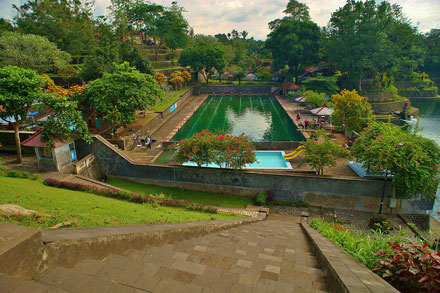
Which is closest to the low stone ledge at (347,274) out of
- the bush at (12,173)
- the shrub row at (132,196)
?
the shrub row at (132,196)

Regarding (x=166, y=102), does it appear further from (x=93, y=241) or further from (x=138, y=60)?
(x=93, y=241)

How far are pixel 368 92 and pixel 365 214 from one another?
31694 millimetres

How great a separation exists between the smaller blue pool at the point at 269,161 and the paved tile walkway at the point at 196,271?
31.7ft

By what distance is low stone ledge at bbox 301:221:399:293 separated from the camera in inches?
126

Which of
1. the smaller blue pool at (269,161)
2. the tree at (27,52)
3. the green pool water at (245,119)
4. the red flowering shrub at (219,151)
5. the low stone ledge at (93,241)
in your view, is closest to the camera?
the low stone ledge at (93,241)

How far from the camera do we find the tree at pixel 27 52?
28.9 meters

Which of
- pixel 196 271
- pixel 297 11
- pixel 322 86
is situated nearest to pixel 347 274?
pixel 196 271

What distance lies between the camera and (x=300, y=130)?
23.4m

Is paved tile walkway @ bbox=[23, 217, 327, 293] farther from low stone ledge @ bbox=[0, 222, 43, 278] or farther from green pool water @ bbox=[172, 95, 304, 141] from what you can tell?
green pool water @ bbox=[172, 95, 304, 141]

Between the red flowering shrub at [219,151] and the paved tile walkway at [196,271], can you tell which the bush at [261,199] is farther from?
the paved tile walkway at [196,271]

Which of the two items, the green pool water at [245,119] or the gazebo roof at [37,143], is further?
the green pool water at [245,119]

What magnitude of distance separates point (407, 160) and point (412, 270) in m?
9.78

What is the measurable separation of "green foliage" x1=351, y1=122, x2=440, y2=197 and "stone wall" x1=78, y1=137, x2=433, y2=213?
996mm

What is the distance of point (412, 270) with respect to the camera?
3.26m
